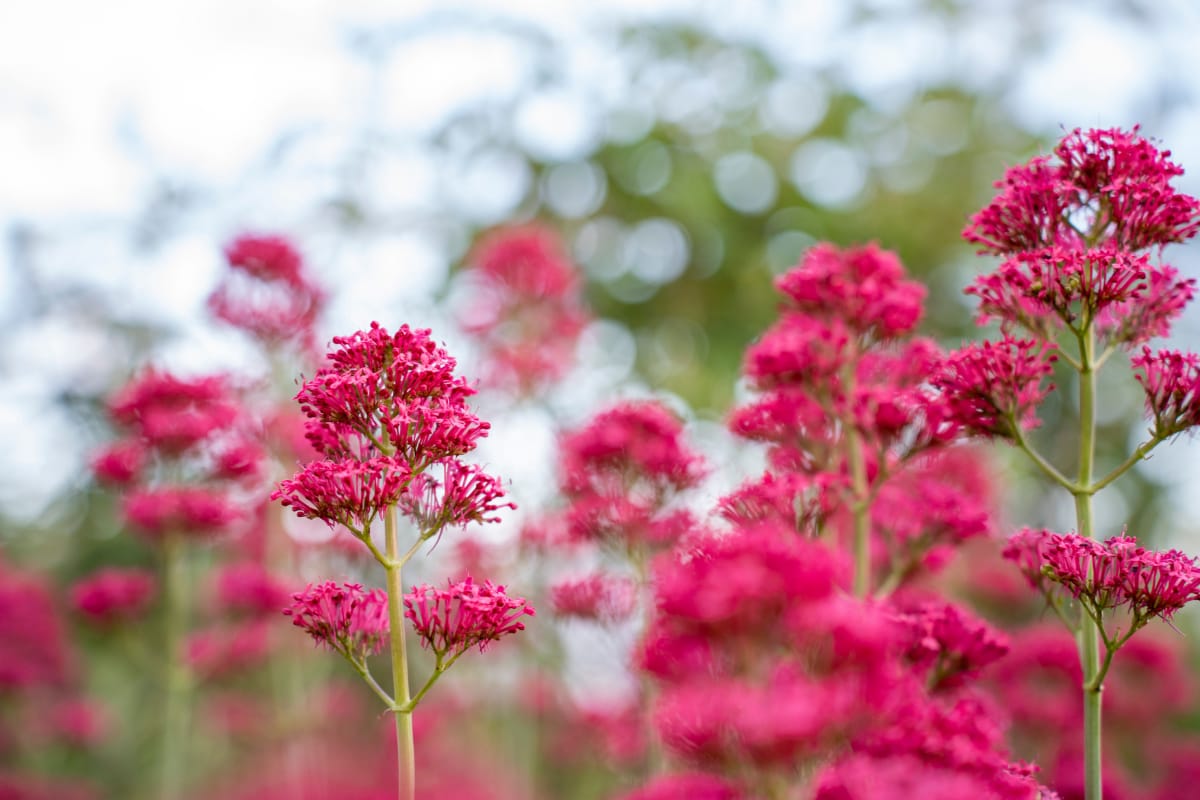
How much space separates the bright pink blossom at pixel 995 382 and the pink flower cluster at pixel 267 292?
2.97 metres

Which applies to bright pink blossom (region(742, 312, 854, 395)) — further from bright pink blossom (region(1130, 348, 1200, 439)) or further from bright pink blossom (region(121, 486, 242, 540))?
bright pink blossom (region(121, 486, 242, 540))

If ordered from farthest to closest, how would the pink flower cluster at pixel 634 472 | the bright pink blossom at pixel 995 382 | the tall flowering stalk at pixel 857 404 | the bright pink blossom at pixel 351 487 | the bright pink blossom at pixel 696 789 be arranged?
the pink flower cluster at pixel 634 472
the tall flowering stalk at pixel 857 404
the bright pink blossom at pixel 995 382
the bright pink blossom at pixel 351 487
the bright pink blossom at pixel 696 789

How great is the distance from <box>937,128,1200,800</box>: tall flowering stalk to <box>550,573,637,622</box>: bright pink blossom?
1291 mm

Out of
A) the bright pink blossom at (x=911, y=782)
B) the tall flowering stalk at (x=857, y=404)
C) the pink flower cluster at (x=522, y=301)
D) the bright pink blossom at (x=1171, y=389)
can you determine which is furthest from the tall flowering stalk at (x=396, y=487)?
the pink flower cluster at (x=522, y=301)

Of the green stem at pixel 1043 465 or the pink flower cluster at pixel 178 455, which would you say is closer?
the green stem at pixel 1043 465

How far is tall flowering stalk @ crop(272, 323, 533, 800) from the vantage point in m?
1.66

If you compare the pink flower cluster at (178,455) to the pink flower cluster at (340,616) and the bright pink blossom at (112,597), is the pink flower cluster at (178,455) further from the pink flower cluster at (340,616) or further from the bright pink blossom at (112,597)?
the pink flower cluster at (340,616)

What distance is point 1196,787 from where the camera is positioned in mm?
3000

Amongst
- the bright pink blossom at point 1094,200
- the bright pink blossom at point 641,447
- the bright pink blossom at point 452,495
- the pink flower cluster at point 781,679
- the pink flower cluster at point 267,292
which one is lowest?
the pink flower cluster at point 781,679

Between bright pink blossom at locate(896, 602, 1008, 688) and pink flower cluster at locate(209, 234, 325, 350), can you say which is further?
pink flower cluster at locate(209, 234, 325, 350)

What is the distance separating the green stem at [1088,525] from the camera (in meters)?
1.88

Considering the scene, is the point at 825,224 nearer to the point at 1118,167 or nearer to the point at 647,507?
the point at 647,507

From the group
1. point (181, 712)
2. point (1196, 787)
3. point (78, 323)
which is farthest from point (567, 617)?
point (78, 323)

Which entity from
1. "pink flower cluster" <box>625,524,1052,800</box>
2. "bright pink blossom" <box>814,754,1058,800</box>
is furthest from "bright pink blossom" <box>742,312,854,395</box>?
"bright pink blossom" <box>814,754,1058,800</box>
